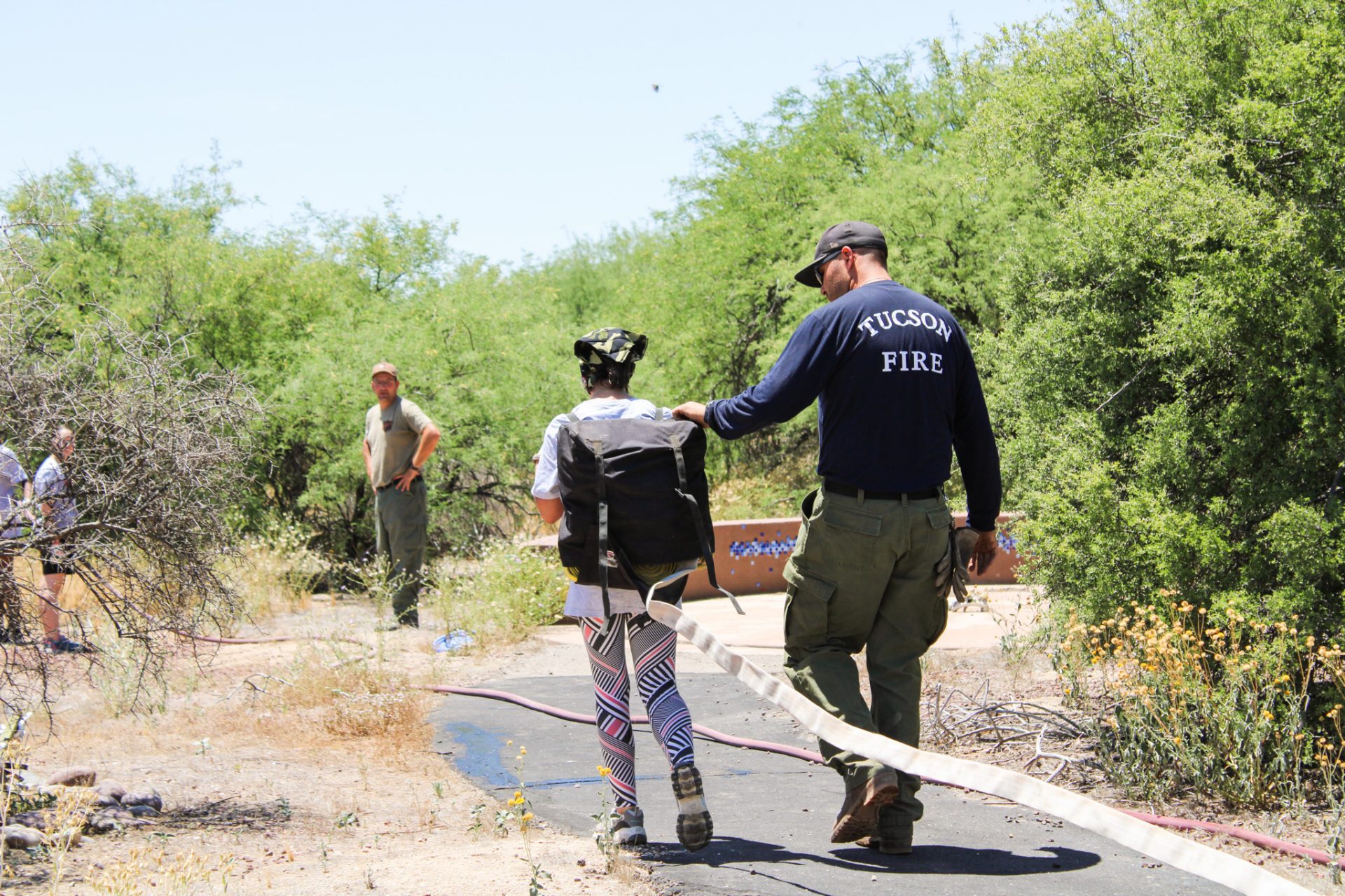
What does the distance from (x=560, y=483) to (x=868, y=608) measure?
1169mm

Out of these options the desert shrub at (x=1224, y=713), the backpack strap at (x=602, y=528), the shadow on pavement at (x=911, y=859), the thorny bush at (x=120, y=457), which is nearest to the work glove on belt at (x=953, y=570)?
the shadow on pavement at (x=911, y=859)

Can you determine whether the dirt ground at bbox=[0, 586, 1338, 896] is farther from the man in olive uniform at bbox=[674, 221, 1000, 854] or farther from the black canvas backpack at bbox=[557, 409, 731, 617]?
the black canvas backpack at bbox=[557, 409, 731, 617]

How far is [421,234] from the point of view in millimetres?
17953

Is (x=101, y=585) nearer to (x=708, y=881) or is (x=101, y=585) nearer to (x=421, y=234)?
(x=708, y=881)

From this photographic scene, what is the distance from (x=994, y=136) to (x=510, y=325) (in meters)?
7.96

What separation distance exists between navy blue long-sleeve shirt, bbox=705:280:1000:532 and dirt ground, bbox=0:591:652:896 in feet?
5.17

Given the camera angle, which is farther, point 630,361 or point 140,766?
point 140,766

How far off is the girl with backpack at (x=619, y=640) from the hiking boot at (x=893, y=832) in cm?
69

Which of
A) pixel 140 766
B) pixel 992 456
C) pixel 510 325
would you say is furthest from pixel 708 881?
pixel 510 325

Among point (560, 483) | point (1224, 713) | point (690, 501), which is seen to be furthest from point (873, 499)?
point (1224, 713)

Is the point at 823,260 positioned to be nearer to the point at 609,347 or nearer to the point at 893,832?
the point at 609,347

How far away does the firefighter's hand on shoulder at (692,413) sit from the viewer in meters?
4.56

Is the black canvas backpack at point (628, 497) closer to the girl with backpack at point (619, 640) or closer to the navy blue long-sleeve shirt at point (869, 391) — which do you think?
the girl with backpack at point (619, 640)

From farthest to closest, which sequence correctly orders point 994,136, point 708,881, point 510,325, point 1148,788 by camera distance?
point 510,325, point 994,136, point 1148,788, point 708,881
